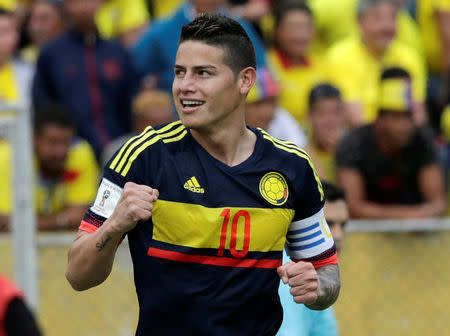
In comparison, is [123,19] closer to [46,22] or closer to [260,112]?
[46,22]

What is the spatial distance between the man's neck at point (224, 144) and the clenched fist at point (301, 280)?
500 millimetres

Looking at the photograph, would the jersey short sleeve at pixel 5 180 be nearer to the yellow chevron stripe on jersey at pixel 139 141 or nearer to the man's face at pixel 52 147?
the man's face at pixel 52 147

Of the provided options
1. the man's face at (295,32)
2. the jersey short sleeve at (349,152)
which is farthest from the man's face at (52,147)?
the man's face at (295,32)

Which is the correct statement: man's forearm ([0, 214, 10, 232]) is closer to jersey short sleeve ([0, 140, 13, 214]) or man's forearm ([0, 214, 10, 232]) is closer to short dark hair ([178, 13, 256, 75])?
jersey short sleeve ([0, 140, 13, 214])

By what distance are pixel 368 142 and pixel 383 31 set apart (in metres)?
1.56

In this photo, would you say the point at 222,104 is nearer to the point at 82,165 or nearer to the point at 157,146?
the point at 157,146

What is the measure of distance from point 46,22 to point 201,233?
639 cm

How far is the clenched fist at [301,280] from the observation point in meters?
3.56

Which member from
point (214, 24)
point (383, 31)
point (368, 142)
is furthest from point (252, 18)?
point (214, 24)

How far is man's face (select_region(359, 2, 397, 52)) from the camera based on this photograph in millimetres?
9086

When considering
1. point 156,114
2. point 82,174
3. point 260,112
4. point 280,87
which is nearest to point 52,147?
point 82,174

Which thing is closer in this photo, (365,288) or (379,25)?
(365,288)

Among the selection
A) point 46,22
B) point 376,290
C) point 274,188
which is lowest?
point 376,290

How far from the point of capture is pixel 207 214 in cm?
369
